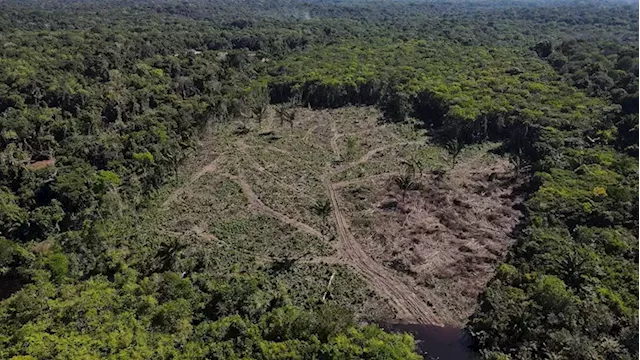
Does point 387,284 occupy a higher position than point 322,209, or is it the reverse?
point 322,209

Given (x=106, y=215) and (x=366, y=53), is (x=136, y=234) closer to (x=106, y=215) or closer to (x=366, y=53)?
(x=106, y=215)

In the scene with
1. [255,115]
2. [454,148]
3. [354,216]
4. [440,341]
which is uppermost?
[454,148]

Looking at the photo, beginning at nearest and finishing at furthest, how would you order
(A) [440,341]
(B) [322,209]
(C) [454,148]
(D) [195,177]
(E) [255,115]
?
1. (A) [440,341]
2. (B) [322,209]
3. (D) [195,177]
4. (C) [454,148]
5. (E) [255,115]

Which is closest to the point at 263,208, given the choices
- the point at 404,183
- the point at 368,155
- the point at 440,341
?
the point at 404,183

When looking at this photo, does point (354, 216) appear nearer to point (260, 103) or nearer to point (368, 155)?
point (368, 155)

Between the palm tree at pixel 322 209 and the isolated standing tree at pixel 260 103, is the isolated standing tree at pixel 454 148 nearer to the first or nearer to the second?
the palm tree at pixel 322 209

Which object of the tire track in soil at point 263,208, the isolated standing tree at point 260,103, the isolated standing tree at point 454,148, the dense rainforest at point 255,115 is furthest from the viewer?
the isolated standing tree at point 260,103

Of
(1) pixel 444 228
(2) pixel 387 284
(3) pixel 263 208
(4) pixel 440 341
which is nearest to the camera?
(4) pixel 440 341

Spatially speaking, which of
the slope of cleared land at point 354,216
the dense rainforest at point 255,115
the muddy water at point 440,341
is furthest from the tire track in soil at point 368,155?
the muddy water at point 440,341
